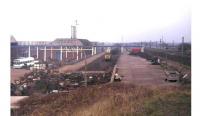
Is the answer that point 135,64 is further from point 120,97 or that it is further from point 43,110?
point 43,110

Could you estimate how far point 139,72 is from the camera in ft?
10.6

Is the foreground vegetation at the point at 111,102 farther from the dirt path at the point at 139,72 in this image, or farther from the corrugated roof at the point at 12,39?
the corrugated roof at the point at 12,39

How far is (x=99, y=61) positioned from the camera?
3.31 meters

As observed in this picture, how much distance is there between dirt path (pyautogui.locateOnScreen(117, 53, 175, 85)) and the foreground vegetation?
0.06 metres

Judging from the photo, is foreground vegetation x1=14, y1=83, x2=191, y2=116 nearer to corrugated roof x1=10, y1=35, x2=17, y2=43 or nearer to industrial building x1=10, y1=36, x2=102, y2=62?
industrial building x1=10, y1=36, x2=102, y2=62

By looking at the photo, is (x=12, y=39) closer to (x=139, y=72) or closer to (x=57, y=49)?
(x=57, y=49)

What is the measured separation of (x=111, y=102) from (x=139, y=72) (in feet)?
1.29

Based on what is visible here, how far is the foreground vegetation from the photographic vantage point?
10.1 ft

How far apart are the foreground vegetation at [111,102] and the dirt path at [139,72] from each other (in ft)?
0.19

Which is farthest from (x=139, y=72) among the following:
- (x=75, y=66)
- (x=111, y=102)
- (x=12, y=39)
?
(x=12, y=39)

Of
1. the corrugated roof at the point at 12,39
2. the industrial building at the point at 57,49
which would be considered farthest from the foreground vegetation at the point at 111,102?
the corrugated roof at the point at 12,39

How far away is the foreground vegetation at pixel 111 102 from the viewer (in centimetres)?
308

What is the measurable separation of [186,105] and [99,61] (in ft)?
3.01
